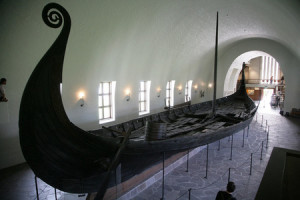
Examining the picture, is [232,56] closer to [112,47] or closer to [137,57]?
[137,57]

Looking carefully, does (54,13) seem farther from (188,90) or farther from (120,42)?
(188,90)

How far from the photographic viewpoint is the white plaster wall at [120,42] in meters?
6.01

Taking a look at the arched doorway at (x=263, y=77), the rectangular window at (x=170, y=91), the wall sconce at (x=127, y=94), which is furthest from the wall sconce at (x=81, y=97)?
the arched doorway at (x=263, y=77)

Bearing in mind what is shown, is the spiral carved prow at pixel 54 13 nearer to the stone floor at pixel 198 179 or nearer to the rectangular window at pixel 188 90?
the stone floor at pixel 198 179

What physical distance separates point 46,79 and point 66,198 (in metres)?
3.01

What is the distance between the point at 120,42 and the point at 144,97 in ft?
15.9

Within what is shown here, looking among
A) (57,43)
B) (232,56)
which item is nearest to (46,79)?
(57,43)

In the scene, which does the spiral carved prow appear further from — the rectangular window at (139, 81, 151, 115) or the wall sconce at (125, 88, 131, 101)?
the rectangular window at (139, 81, 151, 115)

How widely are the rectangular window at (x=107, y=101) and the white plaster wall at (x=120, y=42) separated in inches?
11.7

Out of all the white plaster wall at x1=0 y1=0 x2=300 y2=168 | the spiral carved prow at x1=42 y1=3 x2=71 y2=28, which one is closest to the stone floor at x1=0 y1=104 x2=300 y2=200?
the white plaster wall at x1=0 y1=0 x2=300 y2=168

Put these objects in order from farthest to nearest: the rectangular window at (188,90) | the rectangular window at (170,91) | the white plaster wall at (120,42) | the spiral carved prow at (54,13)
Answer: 1. the rectangular window at (188,90)
2. the rectangular window at (170,91)
3. the white plaster wall at (120,42)
4. the spiral carved prow at (54,13)

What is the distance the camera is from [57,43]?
328cm

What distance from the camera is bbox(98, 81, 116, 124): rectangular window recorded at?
10242 mm

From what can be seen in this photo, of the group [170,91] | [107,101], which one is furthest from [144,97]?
[170,91]
